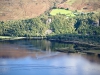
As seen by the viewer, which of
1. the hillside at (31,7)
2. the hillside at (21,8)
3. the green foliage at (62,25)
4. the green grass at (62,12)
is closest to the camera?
the green foliage at (62,25)

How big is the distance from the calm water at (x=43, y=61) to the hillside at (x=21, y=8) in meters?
11.2

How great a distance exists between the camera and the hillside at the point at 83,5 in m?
52.5

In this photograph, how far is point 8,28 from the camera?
5103 centimetres

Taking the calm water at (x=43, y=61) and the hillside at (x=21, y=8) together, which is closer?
the calm water at (x=43, y=61)

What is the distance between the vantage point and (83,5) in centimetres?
5309

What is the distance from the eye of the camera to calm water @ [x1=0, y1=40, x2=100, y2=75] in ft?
100

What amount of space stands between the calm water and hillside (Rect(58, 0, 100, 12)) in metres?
11.2

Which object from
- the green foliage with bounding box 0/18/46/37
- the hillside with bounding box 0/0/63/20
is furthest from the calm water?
the hillside with bounding box 0/0/63/20

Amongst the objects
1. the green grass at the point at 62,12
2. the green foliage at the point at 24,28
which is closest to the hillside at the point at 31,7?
the green grass at the point at 62,12

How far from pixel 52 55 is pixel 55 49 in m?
3.27

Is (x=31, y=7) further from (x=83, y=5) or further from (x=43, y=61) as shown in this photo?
(x=43, y=61)

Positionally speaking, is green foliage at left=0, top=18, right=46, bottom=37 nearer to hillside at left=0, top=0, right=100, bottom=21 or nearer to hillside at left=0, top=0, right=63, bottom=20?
hillside at left=0, top=0, right=63, bottom=20

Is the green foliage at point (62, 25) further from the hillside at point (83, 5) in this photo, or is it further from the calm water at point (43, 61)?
the calm water at point (43, 61)

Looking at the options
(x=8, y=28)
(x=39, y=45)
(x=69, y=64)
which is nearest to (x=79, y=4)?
(x=8, y=28)
